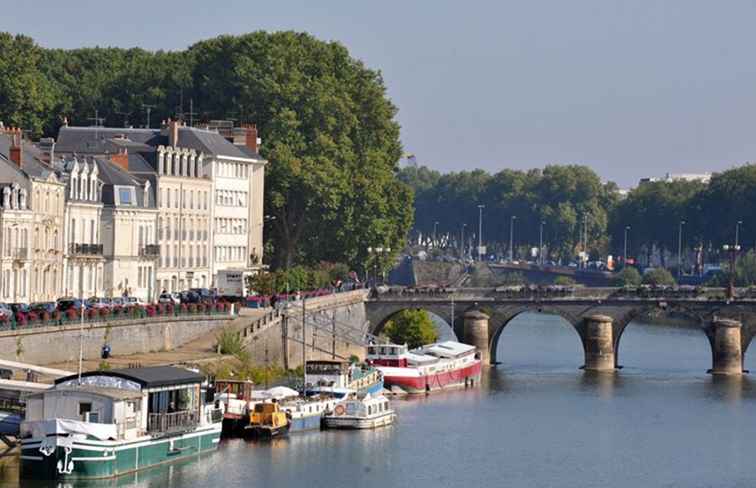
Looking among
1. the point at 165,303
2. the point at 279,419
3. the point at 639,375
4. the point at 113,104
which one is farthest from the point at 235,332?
the point at 113,104

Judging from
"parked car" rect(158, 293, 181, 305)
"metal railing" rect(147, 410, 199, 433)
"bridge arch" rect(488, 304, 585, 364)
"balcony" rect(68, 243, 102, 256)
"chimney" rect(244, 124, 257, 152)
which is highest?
"chimney" rect(244, 124, 257, 152)

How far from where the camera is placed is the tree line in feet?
515

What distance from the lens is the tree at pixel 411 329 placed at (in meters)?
150

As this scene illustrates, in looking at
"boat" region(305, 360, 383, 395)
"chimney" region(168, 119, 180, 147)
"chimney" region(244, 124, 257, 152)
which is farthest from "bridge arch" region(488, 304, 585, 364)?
"boat" region(305, 360, 383, 395)

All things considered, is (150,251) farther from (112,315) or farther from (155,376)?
(155,376)

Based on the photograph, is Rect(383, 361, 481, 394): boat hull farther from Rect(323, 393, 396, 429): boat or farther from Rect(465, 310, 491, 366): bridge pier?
Rect(323, 393, 396, 429): boat

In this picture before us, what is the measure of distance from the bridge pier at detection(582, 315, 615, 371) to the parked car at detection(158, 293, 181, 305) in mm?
27357

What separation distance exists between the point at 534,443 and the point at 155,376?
2108 cm

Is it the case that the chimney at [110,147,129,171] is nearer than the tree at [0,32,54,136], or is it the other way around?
the chimney at [110,147,129,171]

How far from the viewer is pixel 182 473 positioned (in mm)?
87000

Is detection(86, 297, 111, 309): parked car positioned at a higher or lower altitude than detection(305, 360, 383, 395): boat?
higher

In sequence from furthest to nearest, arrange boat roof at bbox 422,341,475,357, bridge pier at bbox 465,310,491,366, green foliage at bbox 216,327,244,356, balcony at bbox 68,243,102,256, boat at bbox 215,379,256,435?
bridge pier at bbox 465,310,491,366 < boat roof at bbox 422,341,475,357 < balcony at bbox 68,243,102,256 < green foliage at bbox 216,327,244,356 < boat at bbox 215,379,256,435

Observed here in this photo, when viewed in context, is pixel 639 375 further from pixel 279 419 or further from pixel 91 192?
pixel 279 419

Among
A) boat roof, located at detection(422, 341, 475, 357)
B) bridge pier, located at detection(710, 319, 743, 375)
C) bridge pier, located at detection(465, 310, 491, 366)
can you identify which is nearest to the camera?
boat roof, located at detection(422, 341, 475, 357)
